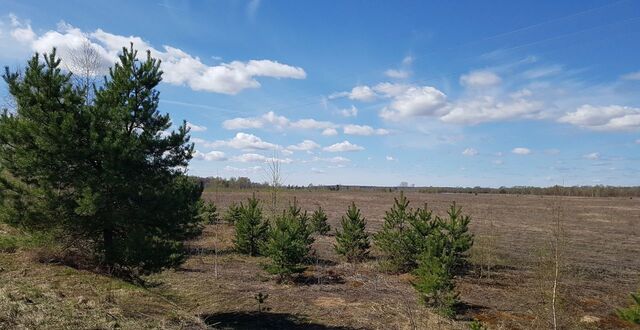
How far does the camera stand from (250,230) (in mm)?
24766

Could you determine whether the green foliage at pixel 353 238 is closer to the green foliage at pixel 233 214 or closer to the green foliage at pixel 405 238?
the green foliage at pixel 405 238

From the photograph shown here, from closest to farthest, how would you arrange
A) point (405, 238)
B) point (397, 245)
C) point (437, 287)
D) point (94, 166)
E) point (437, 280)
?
1. point (94, 166)
2. point (437, 280)
3. point (437, 287)
4. point (405, 238)
5. point (397, 245)

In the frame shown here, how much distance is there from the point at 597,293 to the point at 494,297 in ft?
13.7

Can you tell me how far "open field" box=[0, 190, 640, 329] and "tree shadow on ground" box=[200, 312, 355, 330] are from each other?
0.03 m

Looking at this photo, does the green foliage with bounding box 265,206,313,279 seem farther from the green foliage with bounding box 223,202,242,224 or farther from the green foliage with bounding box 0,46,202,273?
the green foliage with bounding box 223,202,242,224

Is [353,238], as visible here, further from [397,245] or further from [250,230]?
[250,230]

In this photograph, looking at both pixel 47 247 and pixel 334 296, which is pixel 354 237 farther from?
pixel 47 247

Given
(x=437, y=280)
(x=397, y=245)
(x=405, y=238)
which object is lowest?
(x=437, y=280)

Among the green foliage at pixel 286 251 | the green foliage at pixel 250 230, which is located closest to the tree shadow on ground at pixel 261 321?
the green foliage at pixel 286 251

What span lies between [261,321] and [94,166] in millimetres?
6201

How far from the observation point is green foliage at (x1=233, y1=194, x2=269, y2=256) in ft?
80.5

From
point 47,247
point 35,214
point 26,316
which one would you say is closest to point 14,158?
point 35,214

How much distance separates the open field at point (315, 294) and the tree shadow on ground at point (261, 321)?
3 centimetres

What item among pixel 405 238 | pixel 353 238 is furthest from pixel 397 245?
pixel 353 238
